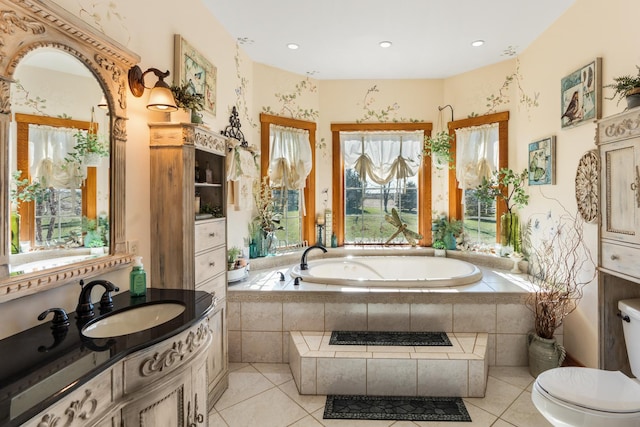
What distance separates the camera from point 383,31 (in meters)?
2.86

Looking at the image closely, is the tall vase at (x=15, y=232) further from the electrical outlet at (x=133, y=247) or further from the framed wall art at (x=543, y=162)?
the framed wall art at (x=543, y=162)

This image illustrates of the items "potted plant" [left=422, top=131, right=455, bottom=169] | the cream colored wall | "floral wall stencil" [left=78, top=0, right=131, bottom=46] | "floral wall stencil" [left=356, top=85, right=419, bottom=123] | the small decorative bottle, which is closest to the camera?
"floral wall stencil" [left=78, top=0, right=131, bottom=46]

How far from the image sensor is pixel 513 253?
10.7 feet

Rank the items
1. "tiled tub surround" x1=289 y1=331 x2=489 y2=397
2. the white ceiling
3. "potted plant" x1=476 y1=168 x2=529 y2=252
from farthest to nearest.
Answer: "potted plant" x1=476 y1=168 x2=529 y2=252 → the white ceiling → "tiled tub surround" x1=289 y1=331 x2=489 y2=397

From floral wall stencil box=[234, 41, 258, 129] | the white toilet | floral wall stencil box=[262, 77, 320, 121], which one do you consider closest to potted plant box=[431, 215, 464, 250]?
floral wall stencil box=[262, 77, 320, 121]

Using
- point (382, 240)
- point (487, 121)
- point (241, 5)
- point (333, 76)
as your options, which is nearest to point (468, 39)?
point (487, 121)

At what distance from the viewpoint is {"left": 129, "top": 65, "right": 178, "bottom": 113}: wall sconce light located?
1746mm

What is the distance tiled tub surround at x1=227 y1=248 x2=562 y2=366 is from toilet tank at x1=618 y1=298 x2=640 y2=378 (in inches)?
30.5

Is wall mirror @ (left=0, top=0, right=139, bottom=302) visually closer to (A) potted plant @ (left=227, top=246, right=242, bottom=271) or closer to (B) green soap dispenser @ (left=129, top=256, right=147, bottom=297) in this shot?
(B) green soap dispenser @ (left=129, top=256, right=147, bottom=297)

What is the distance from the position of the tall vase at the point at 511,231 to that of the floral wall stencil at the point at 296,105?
2.39m

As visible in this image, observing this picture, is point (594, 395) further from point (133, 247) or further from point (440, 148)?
point (440, 148)

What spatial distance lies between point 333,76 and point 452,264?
2516mm

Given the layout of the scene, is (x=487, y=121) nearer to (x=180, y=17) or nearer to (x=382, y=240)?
(x=382, y=240)

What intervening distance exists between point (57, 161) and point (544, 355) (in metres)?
3.12
